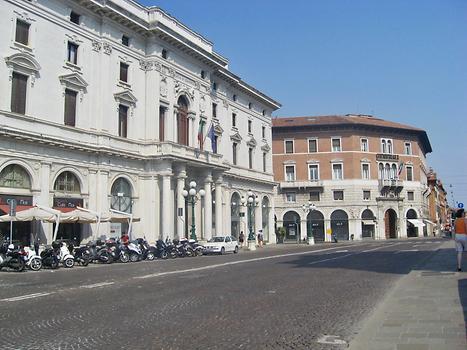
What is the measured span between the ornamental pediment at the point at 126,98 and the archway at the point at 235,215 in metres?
18.3

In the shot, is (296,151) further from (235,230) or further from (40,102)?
(40,102)

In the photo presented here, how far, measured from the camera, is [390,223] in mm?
76062

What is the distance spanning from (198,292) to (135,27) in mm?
30306

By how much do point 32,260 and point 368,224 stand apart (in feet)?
190

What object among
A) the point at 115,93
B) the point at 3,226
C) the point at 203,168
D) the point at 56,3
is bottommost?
the point at 3,226

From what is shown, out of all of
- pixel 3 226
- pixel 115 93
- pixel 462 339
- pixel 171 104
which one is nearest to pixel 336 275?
pixel 462 339

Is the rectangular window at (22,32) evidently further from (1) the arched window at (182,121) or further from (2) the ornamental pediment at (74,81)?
(1) the arched window at (182,121)

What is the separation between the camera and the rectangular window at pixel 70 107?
110 feet

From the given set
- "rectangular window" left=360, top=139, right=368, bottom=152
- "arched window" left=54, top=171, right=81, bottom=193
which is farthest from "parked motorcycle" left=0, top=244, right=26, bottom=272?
"rectangular window" left=360, top=139, right=368, bottom=152

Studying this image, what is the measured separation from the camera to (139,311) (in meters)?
9.77

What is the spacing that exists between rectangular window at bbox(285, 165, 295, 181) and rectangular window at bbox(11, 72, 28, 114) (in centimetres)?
4957

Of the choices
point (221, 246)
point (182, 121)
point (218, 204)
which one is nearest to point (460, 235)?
point (221, 246)

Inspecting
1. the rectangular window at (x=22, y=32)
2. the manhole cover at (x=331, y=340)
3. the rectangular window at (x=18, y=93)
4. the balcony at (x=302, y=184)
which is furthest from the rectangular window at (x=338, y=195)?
the manhole cover at (x=331, y=340)

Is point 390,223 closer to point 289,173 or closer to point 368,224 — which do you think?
point 368,224
